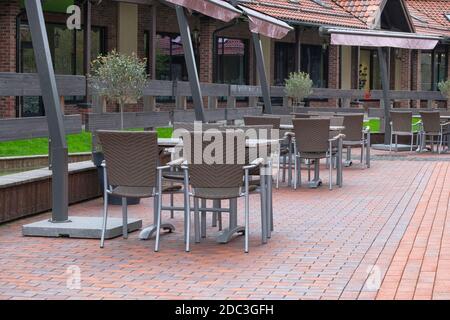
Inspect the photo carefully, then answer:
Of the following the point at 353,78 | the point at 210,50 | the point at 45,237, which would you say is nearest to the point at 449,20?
the point at 353,78

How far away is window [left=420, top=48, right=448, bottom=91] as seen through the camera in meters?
36.7

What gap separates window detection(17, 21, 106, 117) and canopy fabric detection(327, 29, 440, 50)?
689cm

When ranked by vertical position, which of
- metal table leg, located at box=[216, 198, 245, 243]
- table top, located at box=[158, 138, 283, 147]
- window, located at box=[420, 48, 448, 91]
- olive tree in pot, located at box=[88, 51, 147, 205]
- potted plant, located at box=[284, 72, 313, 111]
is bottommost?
metal table leg, located at box=[216, 198, 245, 243]

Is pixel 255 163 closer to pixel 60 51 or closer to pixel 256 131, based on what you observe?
pixel 256 131

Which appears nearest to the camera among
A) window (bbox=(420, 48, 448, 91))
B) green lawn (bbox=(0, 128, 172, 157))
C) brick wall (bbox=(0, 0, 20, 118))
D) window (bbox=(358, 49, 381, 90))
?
green lawn (bbox=(0, 128, 172, 157))

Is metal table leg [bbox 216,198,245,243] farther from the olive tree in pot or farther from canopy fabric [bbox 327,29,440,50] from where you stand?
canopy fabric [bbox 327,29,440,50]

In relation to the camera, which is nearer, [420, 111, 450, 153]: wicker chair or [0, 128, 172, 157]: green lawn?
[0, 128, 172, 157]: green lawn

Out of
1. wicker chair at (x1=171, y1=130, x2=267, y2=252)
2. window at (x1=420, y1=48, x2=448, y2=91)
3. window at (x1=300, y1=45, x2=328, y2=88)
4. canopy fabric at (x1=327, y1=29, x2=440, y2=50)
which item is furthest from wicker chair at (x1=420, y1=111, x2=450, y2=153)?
window at (x1=420, y1=48, x2=448, y2=91)

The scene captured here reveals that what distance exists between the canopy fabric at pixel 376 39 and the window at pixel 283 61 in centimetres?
1107

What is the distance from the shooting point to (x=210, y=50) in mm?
23766

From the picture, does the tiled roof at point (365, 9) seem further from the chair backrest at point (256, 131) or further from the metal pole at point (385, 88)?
the chair backrest at point (256, 131)
